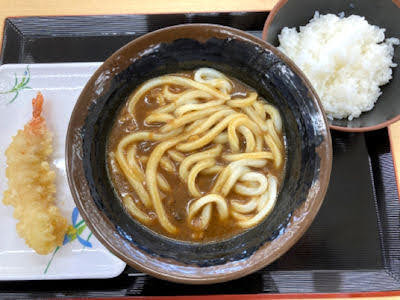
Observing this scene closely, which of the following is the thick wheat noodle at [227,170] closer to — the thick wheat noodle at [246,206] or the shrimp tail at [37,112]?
the thick wheat noodle at [246,206]

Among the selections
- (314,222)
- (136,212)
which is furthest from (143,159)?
(314,222)

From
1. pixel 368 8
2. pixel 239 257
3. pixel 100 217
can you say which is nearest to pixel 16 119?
pixel 100 217

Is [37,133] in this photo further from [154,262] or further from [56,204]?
[154,262]

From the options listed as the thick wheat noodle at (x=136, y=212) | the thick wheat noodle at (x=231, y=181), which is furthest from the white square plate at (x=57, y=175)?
the thick wheat noodle at (x=231, y=181)

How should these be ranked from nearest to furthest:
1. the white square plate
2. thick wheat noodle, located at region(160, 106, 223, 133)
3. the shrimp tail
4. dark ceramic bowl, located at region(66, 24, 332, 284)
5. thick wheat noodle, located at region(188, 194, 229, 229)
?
dark ceramic bowl, located at region(66, 24, 332, 284) < thick wheat noodle, located at region(188, 194, 229, 229) < thick wheat noodle, located at region(160, 106, 223, 133) < the white square plate < the shrimp tail

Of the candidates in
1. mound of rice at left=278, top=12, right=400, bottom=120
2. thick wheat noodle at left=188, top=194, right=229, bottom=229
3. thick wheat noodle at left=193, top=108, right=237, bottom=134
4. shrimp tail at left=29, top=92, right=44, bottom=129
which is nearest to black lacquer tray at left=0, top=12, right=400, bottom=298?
mound of rice at left=278, top=12, right=400, bottom=120

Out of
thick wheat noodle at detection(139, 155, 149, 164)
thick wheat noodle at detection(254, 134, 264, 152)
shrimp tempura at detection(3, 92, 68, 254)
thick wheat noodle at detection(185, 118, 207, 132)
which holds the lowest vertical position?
shrimp tempura at detection(3, 92, 68, 254)

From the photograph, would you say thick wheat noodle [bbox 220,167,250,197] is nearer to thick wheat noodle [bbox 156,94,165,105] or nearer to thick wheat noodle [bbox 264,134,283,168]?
thick wheat noodle [bbox 264,134,283,168]
